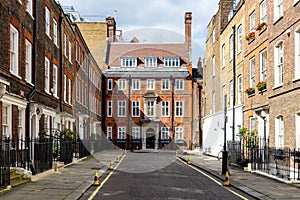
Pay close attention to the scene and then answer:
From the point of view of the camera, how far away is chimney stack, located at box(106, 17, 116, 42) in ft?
220

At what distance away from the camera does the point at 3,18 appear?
16.5 m

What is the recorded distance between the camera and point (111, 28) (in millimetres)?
68312

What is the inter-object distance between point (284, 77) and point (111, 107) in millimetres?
43926

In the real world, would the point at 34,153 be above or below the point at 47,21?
below

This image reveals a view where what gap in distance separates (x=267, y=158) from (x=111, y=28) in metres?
51.9

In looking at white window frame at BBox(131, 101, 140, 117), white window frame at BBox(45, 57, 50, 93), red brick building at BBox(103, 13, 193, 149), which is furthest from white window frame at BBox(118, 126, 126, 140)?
white window frame at BBox(45, 57, 50, 93)

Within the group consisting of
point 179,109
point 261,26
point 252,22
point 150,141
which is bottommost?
point 150,141

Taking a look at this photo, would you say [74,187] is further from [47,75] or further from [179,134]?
[179,134]

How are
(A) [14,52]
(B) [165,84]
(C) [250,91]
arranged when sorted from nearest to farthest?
(A) [14,52], (C) [250,91], (B) [165,84]

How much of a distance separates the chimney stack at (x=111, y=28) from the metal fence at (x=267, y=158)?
45.3 metres

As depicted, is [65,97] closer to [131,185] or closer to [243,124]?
A: [243,124]

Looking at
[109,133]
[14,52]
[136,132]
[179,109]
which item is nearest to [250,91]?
[14,52]

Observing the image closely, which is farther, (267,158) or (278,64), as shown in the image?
(278,64)

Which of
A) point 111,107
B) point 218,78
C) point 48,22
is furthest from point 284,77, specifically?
point 111,107
